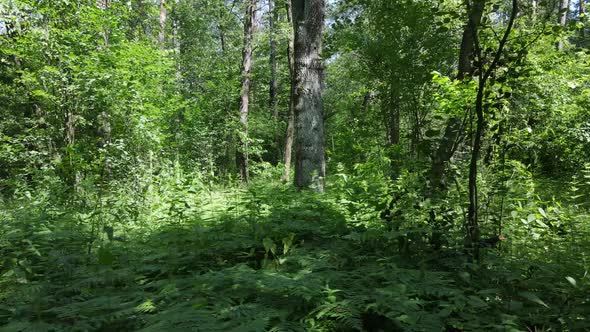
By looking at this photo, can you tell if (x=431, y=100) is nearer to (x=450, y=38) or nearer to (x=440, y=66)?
(x=440, y=66)

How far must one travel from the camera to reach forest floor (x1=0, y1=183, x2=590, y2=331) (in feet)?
6.97

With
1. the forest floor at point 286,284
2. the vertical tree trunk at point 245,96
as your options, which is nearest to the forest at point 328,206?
the forest floor at point 286,284

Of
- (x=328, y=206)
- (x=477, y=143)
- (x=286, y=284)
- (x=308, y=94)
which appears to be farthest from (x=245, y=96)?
(x=286, y=284)

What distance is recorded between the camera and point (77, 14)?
336 inches

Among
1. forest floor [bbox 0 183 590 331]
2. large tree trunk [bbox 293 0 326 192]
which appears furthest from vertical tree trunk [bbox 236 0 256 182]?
forest floor [bbox 0 183 590 331]

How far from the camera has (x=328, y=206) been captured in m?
4.68

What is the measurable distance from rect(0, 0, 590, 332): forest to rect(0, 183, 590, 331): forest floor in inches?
0.7

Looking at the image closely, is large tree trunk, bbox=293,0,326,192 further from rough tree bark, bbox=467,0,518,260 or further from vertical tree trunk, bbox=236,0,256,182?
vertical tree trunk, bbox=236,0,256,182

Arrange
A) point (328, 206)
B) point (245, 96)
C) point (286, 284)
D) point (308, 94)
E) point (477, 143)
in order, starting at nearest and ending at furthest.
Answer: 1. point (286, 284)
2. point (477, 143)
3. point (328, 206)
4. point (308, 94)
5. point (245, 96)

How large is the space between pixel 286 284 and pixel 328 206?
2.38 metres

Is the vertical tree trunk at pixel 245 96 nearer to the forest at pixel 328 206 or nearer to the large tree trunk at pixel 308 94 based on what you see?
the forest at pixel 328 206

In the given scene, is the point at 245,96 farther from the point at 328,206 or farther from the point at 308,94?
the point at 328,206

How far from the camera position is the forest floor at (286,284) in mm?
2125

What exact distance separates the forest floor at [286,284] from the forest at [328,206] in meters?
0.02
